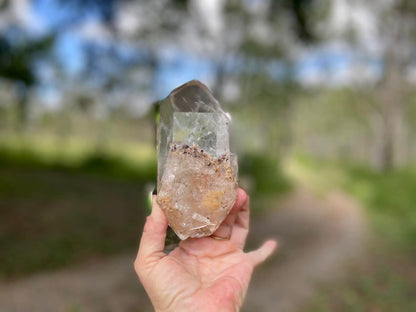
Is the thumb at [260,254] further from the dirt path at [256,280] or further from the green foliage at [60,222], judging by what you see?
the green foliage at [60,222]

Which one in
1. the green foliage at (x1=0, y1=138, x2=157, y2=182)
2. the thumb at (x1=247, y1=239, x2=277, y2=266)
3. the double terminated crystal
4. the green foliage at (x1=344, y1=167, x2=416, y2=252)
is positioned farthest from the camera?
the green foliage at (x1=0, y1=138, x2=157, y2=182)

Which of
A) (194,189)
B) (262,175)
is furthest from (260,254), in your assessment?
(262,175)

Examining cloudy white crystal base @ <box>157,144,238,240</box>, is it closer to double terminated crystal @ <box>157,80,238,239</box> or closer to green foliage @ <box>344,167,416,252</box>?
double terminated crystal @ <box>157,80,238,239</box>

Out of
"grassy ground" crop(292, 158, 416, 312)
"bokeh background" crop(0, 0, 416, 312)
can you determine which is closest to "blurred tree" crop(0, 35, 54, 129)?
"bokeh background" crop(0, 0, 416, 312)

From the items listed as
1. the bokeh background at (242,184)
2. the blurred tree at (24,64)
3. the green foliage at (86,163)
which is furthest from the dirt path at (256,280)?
Result: the blurred tree at (24,64)

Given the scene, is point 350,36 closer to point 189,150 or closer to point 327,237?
point 327,237

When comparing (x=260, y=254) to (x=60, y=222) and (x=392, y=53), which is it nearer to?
(x=60, y=222)
